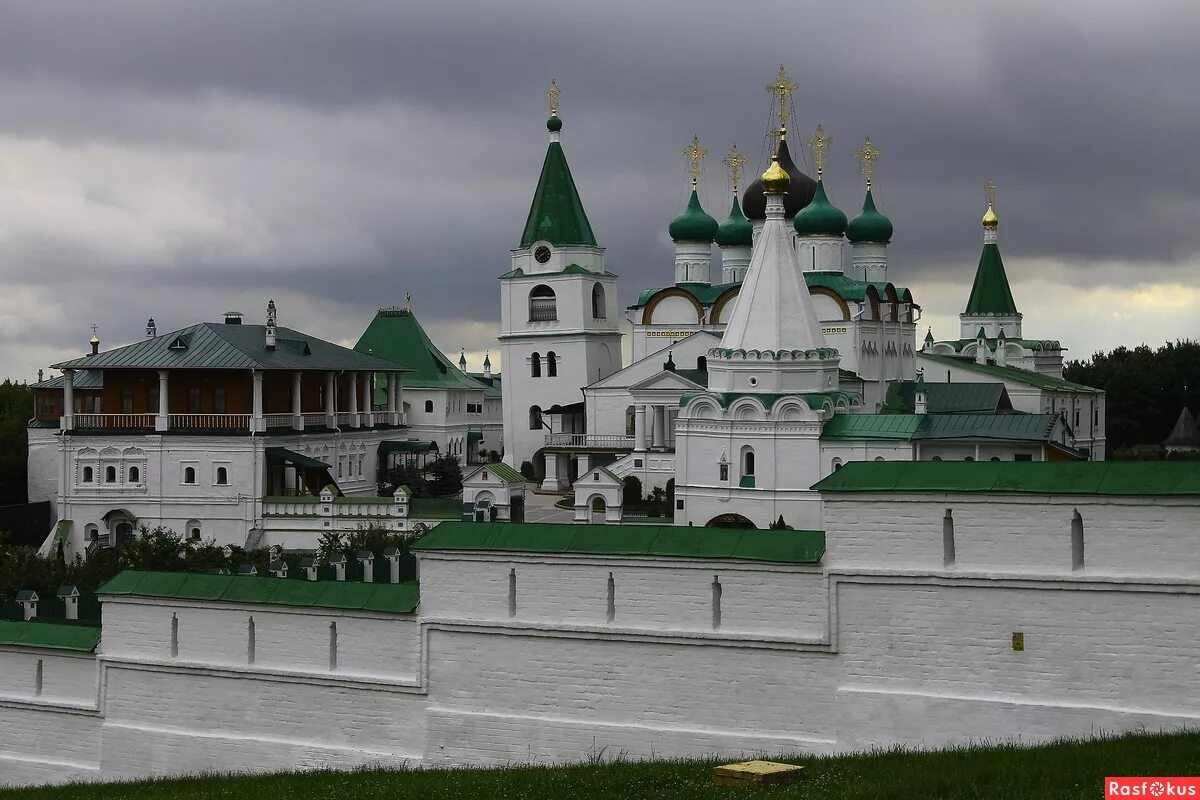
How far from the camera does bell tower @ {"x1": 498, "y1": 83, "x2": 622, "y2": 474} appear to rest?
4284 centimetres

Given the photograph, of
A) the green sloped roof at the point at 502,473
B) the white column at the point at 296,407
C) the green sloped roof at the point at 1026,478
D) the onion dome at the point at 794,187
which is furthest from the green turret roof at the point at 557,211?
the green sloped roof at the point at 1026,478

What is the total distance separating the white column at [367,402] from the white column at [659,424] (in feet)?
21.4

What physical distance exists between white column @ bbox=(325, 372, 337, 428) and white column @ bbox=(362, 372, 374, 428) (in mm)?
1149

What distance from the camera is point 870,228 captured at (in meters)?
43.5

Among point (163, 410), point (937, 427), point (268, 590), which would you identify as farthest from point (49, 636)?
point (937, 427)

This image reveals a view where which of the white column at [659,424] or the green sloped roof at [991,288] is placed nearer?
the white column at [659,424]

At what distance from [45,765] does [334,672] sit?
3.90 metres

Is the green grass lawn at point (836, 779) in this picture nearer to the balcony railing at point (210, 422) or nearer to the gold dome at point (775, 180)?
the balcony railing at point (210, 422)

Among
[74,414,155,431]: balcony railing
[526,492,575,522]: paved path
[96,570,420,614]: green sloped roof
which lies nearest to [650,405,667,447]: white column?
[526,492,575,522]: paved path

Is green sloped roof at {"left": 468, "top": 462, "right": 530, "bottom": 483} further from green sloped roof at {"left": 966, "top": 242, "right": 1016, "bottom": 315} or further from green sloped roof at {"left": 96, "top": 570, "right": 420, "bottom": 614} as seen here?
green sloped roof at {"left": 966, "top": 242, "right": 1016, "bottom": 315}

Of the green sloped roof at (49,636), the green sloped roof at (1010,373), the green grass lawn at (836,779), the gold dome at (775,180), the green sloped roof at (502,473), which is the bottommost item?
the green grass lawn at (836,779)

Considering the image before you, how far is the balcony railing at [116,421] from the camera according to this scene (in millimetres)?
31922

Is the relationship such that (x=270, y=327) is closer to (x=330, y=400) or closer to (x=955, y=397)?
(x=330, y=400)

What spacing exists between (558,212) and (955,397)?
11.6 m
